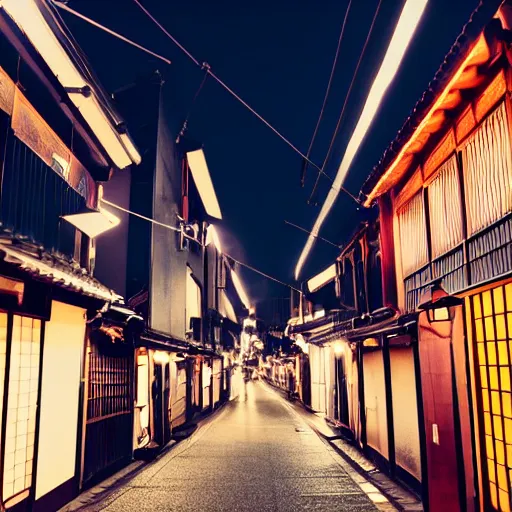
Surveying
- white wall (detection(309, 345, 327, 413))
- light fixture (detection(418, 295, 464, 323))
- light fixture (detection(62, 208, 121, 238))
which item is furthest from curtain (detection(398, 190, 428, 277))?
white wall (detection(309, 345, 327, 413))

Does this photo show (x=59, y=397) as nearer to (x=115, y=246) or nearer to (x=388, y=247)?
(x=388, y=247)

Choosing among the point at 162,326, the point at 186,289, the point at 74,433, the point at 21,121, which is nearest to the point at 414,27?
the point at 21,121

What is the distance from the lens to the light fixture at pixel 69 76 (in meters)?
9.59

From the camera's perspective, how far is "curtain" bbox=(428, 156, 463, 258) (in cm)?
1026

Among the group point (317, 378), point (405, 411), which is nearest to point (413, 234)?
point (405, 411)

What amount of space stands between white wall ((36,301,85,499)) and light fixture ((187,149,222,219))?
1807 cm

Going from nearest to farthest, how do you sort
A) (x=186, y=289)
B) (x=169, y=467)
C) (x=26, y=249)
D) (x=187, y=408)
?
(x=26, y=249) < (x=169, y=467) < (x=187, y=408) < (x=186, y=289)

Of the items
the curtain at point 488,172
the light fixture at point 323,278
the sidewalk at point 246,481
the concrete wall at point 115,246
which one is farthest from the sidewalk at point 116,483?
the light fixture at point 323,278

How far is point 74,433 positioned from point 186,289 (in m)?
19.3

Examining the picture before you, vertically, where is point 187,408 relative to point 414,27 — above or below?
below

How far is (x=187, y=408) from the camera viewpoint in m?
28.9

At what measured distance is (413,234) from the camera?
A: 13.4m

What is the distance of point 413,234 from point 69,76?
9.83 m

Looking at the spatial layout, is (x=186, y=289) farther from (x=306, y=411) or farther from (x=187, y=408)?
(x=306, y=411)
